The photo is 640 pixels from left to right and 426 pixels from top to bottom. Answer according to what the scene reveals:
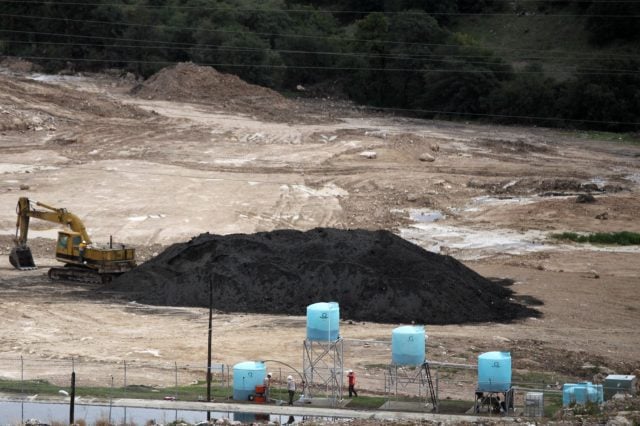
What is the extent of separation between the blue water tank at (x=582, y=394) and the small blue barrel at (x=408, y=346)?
3370 mm

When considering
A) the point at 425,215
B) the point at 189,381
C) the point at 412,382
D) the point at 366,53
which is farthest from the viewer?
the point at 366,53

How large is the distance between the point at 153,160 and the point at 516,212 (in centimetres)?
1884

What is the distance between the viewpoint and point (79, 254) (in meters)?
45.8

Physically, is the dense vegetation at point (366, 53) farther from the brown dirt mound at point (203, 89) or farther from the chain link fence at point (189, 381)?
the chain link fence at point (189, 381)

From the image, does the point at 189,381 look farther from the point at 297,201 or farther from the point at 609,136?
the point at 609,136

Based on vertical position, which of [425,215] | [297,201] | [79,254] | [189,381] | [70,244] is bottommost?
[189,381]

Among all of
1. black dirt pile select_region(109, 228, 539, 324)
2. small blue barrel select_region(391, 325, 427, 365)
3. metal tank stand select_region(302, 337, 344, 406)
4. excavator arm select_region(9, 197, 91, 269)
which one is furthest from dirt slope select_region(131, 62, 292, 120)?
small blue barrel select_region(391, 325, 427, 365)

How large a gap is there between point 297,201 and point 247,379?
2977 cm

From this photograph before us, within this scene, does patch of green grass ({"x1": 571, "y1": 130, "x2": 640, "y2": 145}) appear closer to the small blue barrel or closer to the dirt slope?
the dirt slope

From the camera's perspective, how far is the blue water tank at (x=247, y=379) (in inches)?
1192

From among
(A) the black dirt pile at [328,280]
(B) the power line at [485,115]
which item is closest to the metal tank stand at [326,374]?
(A) the black dirt pile at [328,280]

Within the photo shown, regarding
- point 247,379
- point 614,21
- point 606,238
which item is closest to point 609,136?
point 614,21

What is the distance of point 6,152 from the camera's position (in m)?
67.2

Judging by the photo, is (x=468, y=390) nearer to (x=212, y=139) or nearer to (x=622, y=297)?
(x=622, y=297)
